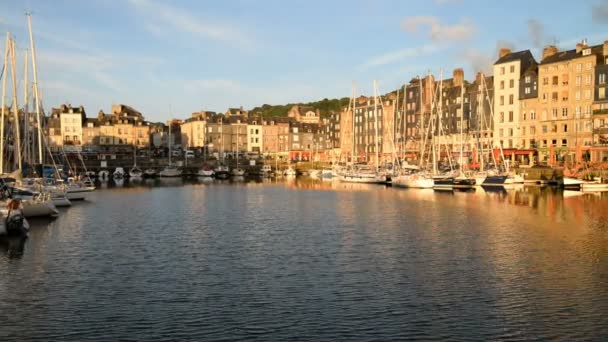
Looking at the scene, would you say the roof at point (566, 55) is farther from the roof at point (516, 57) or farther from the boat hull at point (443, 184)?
the boat hull at point (443, 184)

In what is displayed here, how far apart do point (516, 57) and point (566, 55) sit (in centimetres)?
1034

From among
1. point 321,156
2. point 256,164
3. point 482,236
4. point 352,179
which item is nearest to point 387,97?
point 321,156

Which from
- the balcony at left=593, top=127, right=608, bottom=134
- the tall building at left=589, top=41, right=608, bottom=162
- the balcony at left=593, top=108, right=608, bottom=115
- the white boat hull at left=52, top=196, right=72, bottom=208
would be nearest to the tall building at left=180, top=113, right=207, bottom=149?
the tall building at left=589, top=41, right=608, bottom=162

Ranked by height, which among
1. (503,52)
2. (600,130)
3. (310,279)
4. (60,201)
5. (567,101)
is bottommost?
(310,279)

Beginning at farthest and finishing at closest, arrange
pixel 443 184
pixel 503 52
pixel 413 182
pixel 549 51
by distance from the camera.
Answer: pixel 503 52 < pixel 549 51 < pixel 413 182 < pixel 443 184

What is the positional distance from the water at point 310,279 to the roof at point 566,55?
5973 centimetres

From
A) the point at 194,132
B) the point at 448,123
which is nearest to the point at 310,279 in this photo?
the point at 448,123

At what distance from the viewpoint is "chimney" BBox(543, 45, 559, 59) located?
340 feet

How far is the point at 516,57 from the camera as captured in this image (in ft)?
351

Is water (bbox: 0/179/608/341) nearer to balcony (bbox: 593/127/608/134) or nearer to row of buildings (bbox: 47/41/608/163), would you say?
row of buildings (bbox: 47/41/608/163)

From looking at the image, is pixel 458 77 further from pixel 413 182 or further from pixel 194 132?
pixel 194 132

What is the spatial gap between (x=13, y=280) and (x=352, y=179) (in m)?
80.0

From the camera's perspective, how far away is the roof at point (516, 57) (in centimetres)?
10675

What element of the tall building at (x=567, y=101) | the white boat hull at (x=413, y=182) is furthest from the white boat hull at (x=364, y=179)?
the tall building at (x=567, y=101)
